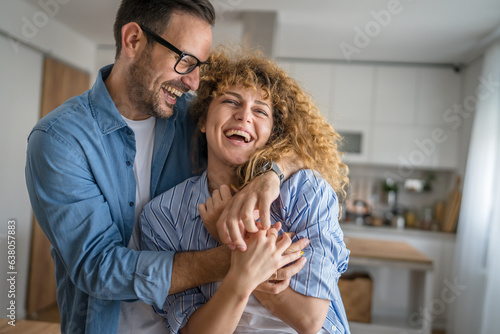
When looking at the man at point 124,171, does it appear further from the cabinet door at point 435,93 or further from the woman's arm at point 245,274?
the cabinet door at point 435,93

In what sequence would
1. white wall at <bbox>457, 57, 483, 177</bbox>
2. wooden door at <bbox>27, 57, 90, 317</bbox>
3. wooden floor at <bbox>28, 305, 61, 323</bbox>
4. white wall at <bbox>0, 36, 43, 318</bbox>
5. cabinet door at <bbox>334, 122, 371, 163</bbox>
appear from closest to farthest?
white wall at <bbox>0, 36, 43, 318</bbox>
wooden floor at <bbox>28, 305, 61, 323</bbox>
wooden door at <bbox>27, 57, 90, 317</bbox>
white wall at <bbox>457, 57, 483, 177</bbox>
cabinet door at <bbox>334, 122, 371, 163</bbox>

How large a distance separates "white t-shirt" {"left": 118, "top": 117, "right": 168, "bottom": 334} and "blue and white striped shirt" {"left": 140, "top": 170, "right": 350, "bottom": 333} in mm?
70

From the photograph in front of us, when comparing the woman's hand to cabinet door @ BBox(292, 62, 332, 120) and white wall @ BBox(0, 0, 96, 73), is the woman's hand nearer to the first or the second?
white wall @ BBox(0, 0, 96, 73)

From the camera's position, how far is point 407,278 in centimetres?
462

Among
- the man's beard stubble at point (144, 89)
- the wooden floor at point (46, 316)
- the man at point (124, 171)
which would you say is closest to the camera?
the man at point (124, 171)

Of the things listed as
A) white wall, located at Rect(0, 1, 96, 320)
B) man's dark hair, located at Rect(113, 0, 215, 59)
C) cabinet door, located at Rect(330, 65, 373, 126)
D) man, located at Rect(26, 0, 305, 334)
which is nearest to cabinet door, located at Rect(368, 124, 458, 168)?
cabinet door, located at Rect(330, 65, 373, 126)

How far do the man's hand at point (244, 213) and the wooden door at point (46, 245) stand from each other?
106 inches

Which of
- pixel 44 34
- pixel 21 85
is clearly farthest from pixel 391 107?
pixel 21 85

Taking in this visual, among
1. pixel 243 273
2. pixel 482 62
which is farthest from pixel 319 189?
pixel 482 62

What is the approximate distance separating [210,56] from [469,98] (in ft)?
13.1

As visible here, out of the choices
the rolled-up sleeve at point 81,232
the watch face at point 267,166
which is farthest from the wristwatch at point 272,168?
the rolled-up sleeve at point 81,232

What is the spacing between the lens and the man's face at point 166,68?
1.26 metres

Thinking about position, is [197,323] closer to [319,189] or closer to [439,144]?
[319,189]

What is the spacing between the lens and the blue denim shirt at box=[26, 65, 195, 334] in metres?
1.05
